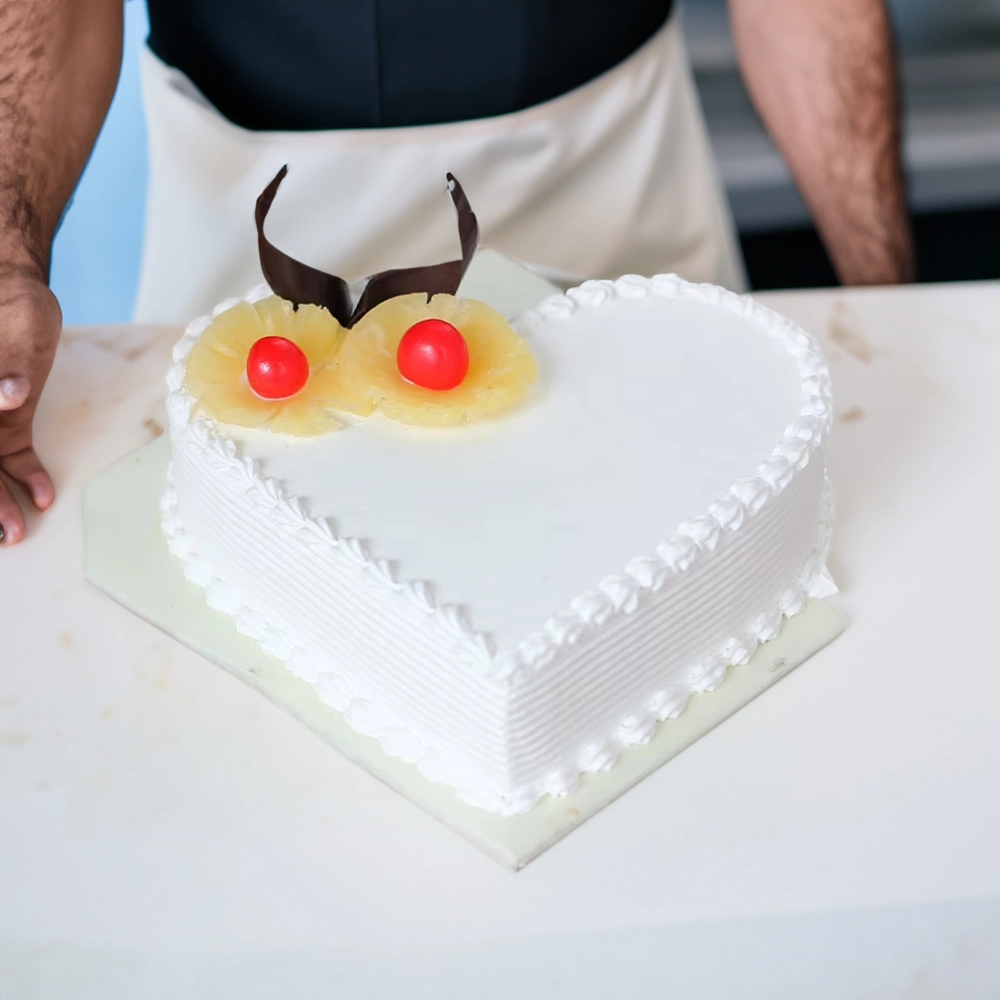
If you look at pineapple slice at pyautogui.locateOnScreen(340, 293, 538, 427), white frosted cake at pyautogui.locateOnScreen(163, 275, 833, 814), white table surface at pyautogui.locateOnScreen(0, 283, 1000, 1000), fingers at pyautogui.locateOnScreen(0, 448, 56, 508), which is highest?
pineapple slice at pyautogui.locateOnScreen(340, 293, 538, 427)

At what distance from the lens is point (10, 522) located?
4.74ft

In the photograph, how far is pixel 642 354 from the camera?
1375mm

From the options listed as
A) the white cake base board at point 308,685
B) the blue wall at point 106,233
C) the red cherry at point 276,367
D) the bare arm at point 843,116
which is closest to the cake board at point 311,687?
the white cake base board at point 308,685

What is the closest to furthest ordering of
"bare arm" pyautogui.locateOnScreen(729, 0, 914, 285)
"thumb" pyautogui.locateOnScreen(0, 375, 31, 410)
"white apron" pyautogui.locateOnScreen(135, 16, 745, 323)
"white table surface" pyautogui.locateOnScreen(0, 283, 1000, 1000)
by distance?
"white table surface" pyautogui.locateOnScreen(0, 283, 1000, 1000)
"thumb" pyautogui.locateOnScreen(0, 375, 31, 410)
"white apron" pyautogui.locateOnScreen(135, 16, 745, 323)
"bare arm" pyautogui.locateOnScreen(729, 0, 914, 285)

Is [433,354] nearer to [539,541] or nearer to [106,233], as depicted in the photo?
[539,541]

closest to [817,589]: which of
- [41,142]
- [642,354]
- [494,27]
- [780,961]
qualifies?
[642,354]

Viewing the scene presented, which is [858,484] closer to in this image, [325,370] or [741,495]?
[741,495]

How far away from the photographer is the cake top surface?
3.83 ft

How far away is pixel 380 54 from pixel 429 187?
0.59 ft

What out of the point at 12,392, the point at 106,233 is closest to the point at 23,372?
the point at 12,392

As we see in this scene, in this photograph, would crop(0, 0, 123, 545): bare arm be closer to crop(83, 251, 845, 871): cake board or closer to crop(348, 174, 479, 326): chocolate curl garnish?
crop(83, 251, 845, 871): cake board

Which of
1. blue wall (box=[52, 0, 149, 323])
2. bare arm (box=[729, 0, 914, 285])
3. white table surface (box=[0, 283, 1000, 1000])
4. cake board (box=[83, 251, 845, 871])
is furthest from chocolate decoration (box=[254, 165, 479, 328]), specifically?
blue wall (box=[52, 0, 149, 323])

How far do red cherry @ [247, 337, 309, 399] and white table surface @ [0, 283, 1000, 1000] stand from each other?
0.28m

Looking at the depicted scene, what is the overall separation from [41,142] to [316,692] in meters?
0.81
